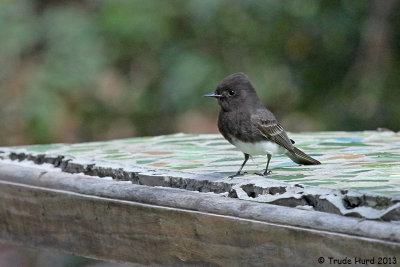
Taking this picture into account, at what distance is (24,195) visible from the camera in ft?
13.8

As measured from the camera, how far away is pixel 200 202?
3283 millimetres

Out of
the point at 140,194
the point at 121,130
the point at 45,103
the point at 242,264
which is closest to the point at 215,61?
the point at 121,130

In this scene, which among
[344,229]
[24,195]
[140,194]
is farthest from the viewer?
[24,195]

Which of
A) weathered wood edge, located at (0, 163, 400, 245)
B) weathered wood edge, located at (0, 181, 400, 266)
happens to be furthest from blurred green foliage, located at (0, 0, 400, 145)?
weathered wood edge, located at (0, 181, 400, 266)

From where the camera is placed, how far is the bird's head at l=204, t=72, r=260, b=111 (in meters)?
4.14

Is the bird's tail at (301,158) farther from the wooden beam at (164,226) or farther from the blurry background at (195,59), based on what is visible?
the blurry background at (195,59)

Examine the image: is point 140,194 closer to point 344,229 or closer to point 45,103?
point 344,229

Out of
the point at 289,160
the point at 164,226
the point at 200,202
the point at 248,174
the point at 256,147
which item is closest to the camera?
the point at 200,202

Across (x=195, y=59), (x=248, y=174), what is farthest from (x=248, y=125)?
(x=195, y=59)

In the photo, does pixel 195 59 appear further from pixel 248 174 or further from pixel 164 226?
pixel 164 226

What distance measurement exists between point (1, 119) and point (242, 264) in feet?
18.2

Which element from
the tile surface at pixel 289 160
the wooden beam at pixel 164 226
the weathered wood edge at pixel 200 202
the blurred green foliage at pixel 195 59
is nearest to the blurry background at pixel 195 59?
the blurred green foliage at pixel 195 59

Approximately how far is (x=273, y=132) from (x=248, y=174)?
20.3 inches

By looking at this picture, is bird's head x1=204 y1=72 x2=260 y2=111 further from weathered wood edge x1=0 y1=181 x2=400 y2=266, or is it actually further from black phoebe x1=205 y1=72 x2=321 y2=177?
weathered wood edge x1=0 y1=181 x2=400 y2=266
